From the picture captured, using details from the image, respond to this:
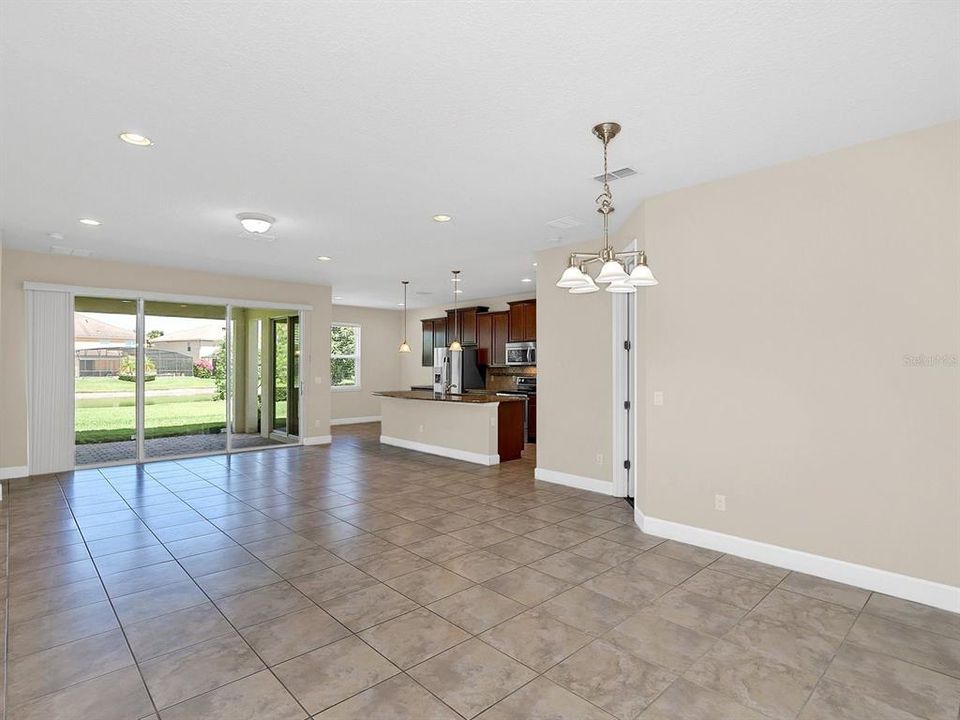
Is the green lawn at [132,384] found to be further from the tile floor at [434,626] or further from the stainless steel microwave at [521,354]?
the stainless steel microwave at [521,354]

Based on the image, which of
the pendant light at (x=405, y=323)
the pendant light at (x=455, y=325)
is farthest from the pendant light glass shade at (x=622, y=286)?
the pendant light at (x=405, y=323)

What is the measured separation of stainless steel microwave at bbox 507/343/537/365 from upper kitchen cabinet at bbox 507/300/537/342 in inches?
4.5

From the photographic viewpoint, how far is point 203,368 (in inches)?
304

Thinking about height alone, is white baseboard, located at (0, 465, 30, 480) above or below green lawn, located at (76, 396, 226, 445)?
below

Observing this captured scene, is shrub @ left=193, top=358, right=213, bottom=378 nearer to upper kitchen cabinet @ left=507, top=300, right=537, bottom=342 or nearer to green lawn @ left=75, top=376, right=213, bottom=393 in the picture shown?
green lawn @ left=75, top=376, right=213, bottom=393

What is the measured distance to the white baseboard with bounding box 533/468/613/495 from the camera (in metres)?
5.41

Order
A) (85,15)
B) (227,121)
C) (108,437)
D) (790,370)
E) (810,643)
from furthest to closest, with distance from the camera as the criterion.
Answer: (108,437), (790,370), (227,121), (810,643), (85,15)

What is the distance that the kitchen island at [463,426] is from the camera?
7.07m

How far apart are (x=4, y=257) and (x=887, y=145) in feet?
28.8

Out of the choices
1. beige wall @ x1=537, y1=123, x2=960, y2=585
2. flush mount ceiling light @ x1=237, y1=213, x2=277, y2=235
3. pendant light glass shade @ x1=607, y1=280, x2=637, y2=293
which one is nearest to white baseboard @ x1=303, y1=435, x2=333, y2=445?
flush mount ceiling light @ x1=237, y1=213, x2=277, y2=235

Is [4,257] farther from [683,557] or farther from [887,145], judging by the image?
[887,145]

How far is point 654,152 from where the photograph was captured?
3.22m

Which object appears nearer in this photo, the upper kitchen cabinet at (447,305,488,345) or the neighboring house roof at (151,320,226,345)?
the neighboring house roof at (151,320,226,345)

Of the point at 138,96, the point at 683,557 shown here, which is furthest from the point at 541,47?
the point at 683,557
